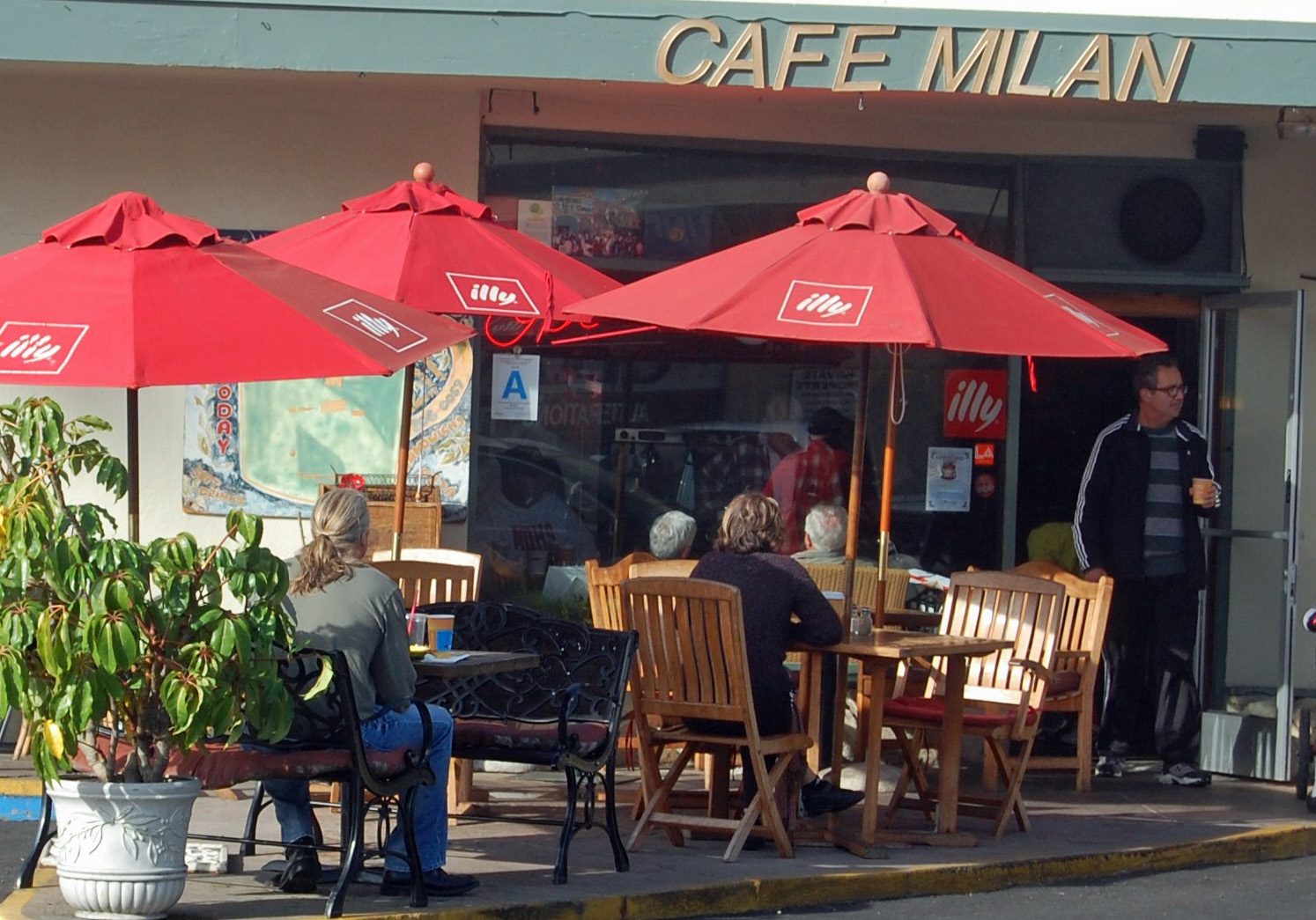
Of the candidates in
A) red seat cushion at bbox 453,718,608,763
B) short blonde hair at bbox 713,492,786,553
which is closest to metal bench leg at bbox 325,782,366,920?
red seat cushion at bbox 453,718,608,763

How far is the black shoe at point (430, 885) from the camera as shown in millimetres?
6238

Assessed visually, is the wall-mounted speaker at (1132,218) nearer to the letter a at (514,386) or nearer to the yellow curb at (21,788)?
the letter a at (514,386)

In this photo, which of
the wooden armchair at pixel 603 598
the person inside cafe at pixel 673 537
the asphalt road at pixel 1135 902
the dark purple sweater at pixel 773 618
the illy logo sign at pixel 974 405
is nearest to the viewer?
the asphalt road at pixel 1135 902

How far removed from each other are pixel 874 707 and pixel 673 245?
335 centimetres

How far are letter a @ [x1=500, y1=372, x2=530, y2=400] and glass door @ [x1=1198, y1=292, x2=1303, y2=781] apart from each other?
11.7 feet

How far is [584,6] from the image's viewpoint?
863cm

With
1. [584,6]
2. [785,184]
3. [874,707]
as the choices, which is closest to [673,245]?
[785,184]

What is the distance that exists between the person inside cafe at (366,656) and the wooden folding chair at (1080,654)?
131 inches

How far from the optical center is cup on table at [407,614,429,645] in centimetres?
687

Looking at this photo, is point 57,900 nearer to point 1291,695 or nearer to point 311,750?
point 311,750

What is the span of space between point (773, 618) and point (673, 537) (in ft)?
8.66

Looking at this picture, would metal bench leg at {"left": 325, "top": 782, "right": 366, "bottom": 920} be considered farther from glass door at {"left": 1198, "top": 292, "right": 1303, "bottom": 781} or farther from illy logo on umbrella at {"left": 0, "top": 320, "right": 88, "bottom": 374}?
glass door at {"left": 1198, "top": 292, "right": 1303, "bottom": 781}

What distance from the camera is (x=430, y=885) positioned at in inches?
246

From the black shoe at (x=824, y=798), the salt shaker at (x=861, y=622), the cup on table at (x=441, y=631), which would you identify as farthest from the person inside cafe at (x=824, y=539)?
the cup on table at (x=441, y=631)
